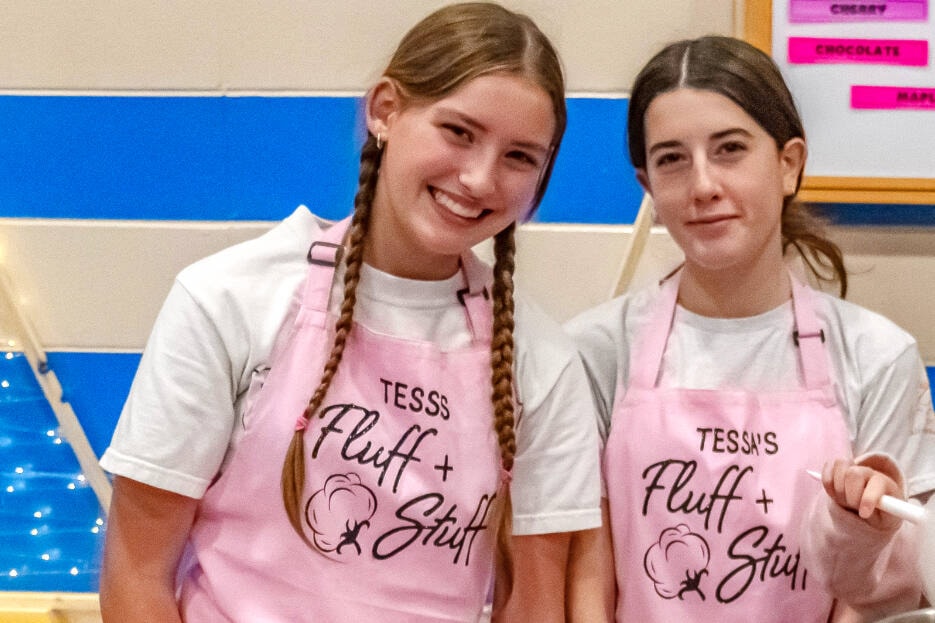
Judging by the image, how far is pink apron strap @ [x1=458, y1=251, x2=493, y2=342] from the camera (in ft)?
3.25

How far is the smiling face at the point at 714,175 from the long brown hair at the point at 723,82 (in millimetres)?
11

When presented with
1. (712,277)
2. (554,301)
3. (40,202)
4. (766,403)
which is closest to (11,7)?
(40,202)

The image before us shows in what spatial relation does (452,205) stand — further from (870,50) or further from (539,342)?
(870,50)

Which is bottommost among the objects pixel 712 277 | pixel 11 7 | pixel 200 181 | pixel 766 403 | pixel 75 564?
pixel 75 564

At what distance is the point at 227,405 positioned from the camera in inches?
35.8

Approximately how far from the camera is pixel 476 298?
1.00 metres

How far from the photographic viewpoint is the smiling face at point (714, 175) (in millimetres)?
1001

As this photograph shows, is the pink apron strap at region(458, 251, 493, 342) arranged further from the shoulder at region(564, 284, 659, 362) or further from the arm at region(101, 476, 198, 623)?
the arm at region(101, 476, 198, 623)

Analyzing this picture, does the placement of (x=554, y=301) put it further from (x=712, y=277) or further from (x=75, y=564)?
(x=75, y=564)

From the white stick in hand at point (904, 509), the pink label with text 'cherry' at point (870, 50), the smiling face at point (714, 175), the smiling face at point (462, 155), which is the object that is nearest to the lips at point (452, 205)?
the smiling face at point (462, 155)

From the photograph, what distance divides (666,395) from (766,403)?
0.37 feet

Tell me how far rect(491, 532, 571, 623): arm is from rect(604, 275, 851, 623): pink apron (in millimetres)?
77

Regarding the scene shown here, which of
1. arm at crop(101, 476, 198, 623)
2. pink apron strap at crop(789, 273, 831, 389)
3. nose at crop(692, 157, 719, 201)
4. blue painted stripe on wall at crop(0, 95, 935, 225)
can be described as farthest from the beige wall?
arm at crop(101, 476, 198, 623)

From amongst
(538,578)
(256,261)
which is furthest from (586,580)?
(256,261)
